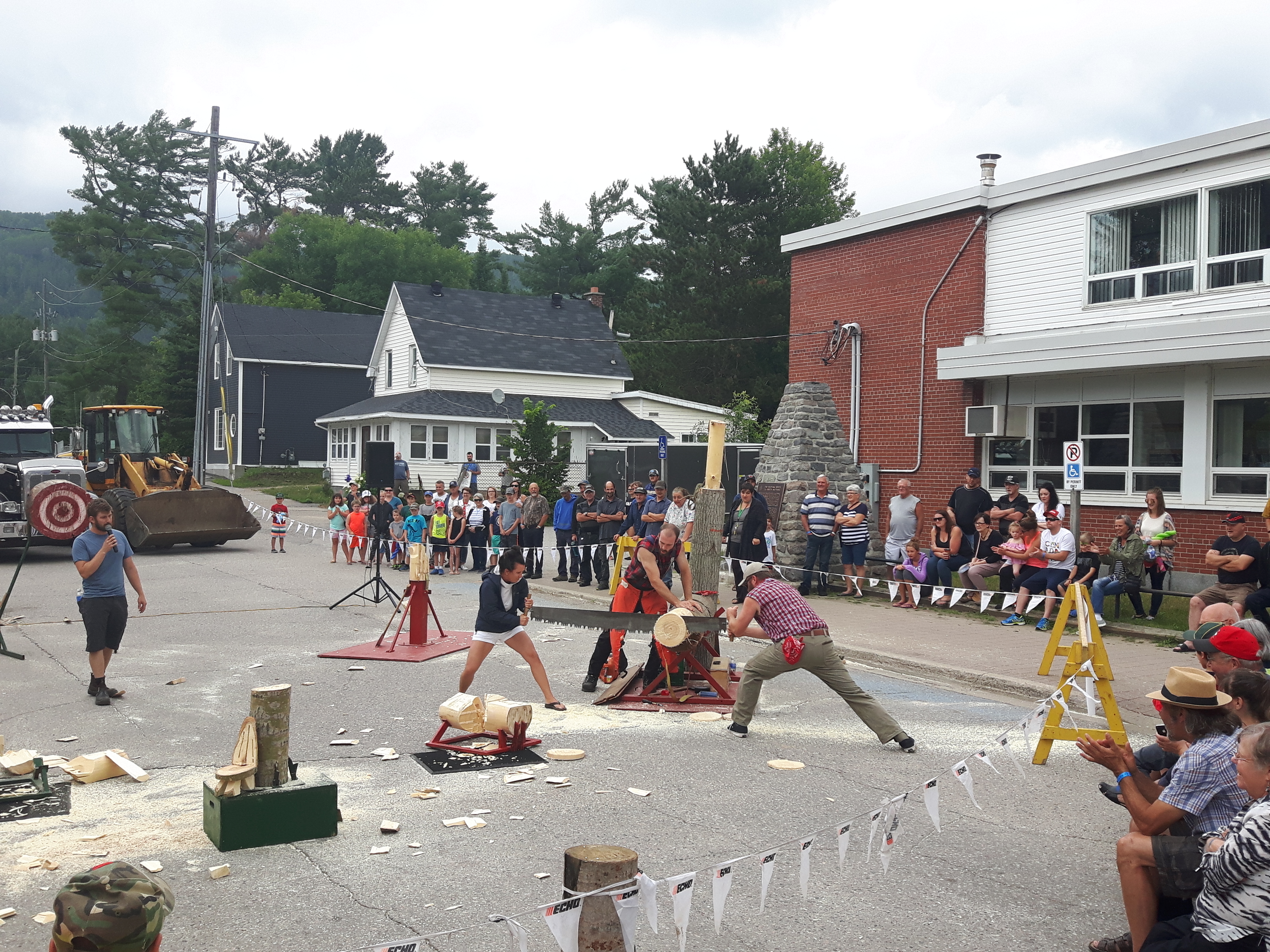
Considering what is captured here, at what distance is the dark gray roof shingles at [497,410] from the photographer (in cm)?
3909

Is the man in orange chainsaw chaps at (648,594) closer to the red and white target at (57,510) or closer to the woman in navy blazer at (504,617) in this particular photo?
the woman in navy blazer at (504,617)

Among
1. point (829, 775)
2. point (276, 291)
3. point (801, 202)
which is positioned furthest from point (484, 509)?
point (276, 291)

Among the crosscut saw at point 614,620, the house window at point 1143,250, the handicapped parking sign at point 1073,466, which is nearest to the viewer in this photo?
the crosscut saw at point 614,620

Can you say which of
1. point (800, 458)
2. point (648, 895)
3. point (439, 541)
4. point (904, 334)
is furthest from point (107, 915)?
point (439, 541)

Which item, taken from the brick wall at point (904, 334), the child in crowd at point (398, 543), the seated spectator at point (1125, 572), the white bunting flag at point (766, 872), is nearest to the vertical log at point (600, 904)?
the white bunting flag at point (766, 872)

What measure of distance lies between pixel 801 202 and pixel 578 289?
63.5 ft

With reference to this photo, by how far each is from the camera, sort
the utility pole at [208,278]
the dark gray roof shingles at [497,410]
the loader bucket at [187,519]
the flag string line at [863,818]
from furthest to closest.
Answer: the dark gray roof shingles at [497,410] < the utility pole at [208,278] < the loader bucket at [187,519] < the flag string line at [863,818]

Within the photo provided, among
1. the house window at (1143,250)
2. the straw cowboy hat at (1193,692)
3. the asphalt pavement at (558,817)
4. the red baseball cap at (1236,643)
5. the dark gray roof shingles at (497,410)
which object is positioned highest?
the house window at (1143,250)

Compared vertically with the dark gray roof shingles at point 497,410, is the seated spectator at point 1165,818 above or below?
below

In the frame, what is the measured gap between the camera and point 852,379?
21438mm

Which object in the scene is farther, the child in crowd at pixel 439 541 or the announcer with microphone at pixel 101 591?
the child in crowd at pixel 439 541

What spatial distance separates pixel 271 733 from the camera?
20.1 ft

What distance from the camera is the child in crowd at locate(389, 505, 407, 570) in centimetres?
2228

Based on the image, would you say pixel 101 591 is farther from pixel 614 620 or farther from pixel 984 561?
pixel 984 561
